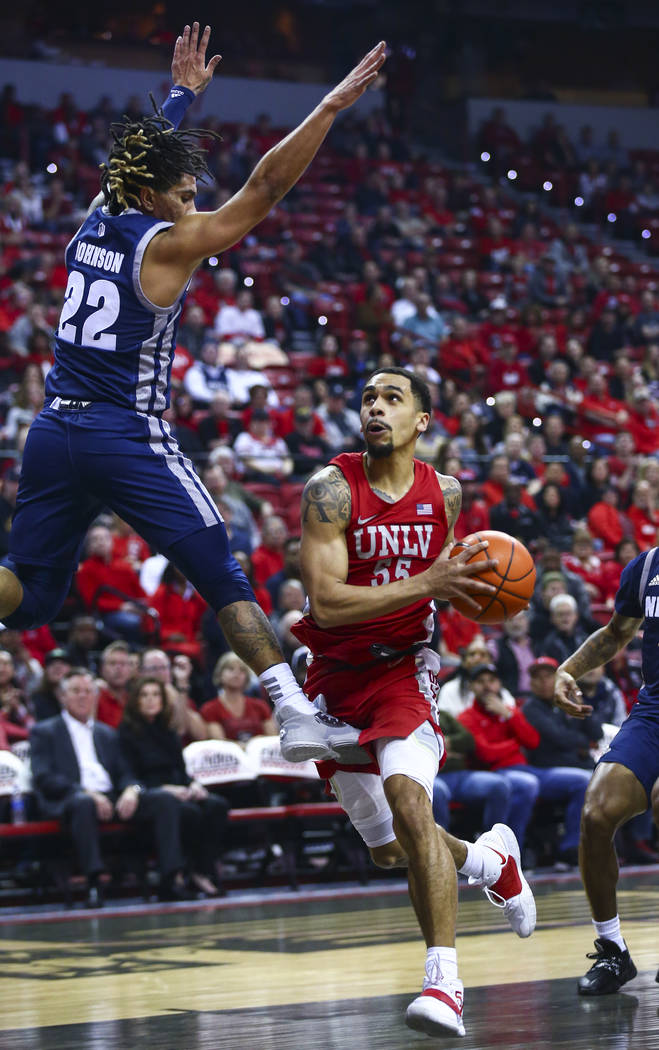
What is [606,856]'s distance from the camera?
598 centimetres

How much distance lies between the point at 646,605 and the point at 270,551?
666 centimetres

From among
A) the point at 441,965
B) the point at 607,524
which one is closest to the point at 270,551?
the point at 607,524

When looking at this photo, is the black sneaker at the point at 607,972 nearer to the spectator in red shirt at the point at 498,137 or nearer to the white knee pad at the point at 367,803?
the white knee pad at the point at 367,803

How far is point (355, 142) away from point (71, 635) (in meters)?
14.7

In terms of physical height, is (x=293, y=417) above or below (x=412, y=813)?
above

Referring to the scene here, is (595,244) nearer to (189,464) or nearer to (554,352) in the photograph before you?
(554,352)

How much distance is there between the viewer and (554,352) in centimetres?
1912

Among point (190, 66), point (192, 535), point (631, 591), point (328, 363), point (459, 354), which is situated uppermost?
point (459, 354)

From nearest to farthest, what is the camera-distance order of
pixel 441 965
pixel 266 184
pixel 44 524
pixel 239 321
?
pixel 441 965 < pixel 266 184 < pixel 44 524 < pixel 239 321

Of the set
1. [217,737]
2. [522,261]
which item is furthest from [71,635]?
[522,261]

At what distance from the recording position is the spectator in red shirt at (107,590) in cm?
1163

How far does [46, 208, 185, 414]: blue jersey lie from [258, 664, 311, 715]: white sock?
1.05m

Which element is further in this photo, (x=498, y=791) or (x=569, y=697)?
(x=498, y=791)

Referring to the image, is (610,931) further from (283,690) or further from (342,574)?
(342,574)
